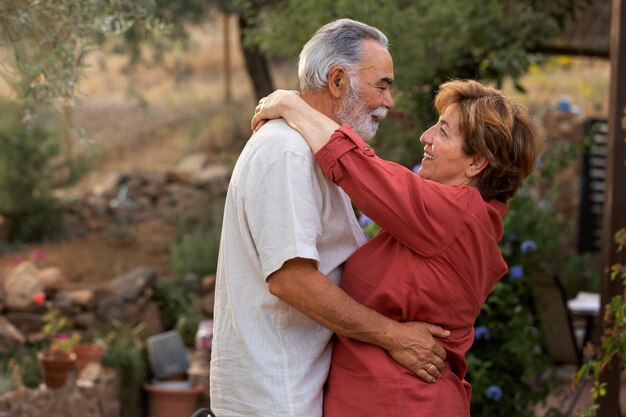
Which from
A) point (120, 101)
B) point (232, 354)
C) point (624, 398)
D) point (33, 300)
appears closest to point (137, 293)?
point (33, 300)

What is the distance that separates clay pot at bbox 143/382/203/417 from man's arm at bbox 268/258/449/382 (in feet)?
15.3

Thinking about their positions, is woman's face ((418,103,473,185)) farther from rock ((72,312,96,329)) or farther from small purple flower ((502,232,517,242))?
rock ((72,312,96,329))

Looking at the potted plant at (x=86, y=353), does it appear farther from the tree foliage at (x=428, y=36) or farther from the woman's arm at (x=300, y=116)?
the woman's arm at (x=300, y=116)

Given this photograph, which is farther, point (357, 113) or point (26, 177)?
point (26, 177)

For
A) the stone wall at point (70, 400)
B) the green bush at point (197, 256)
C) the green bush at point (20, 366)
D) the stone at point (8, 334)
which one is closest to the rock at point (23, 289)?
the stone at point (8, 334)

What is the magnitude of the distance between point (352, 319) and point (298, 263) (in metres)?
0.19

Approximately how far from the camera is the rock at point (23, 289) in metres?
7.47

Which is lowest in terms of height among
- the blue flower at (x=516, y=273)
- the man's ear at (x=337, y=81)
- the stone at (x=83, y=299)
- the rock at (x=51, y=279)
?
the stone at (x=83, y=299)

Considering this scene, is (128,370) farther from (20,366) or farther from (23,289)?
(23,289)

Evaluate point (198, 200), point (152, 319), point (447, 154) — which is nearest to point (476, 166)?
point (447, 154)

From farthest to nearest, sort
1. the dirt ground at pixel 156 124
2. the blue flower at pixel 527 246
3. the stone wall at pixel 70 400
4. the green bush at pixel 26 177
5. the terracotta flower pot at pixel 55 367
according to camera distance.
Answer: the dirt ground at pixel 156 124
the green bush at pixel 26 177
the terracotta flower pot at pixel 55 367
the stone wall at pixel 70 400
the blue flower at pixel 527 246

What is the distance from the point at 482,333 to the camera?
17.1ft

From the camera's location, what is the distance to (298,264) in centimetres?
240

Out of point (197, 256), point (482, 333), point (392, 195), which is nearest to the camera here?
point (392, 195)
